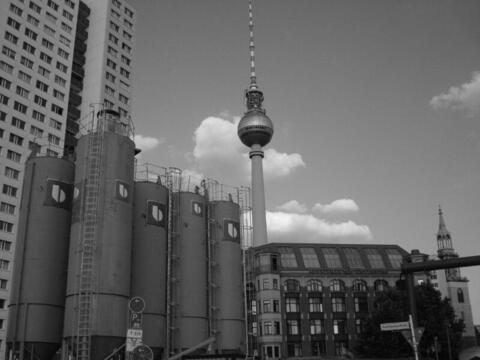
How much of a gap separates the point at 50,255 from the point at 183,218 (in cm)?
1611

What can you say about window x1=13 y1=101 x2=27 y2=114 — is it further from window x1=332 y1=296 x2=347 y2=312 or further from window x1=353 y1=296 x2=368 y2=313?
window x1=353 y1=296 x2=368 y2=313

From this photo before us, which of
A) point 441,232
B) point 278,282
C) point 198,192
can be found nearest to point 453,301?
point 441,232

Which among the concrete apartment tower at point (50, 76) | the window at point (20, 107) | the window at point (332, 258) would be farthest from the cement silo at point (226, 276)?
the window at point (20, 107)

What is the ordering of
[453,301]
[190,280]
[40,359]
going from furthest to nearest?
[453,301] → [190,280] → [40,359]

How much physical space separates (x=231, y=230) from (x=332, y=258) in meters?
44.4

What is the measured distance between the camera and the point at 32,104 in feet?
312

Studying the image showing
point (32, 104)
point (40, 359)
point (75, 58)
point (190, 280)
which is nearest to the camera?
point (40, 359)

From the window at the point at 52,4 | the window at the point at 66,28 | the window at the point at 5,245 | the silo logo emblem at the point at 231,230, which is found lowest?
the silo logo emblem at the point at 231,230

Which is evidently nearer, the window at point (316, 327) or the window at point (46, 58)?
the window at point (46, 58)

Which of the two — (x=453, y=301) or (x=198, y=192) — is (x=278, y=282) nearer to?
(x=198, y=192)

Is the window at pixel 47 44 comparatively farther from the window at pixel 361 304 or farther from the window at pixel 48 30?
the window at pixel 361 304

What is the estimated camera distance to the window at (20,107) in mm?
92562

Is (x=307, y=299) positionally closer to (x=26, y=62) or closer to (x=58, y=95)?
(x=58, y=95)

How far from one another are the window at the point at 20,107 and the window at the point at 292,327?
2304 inches
